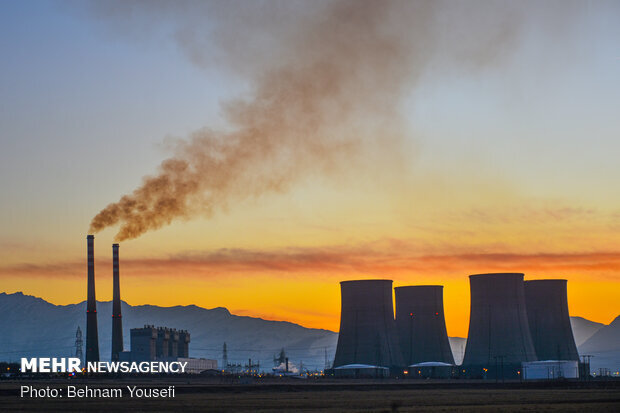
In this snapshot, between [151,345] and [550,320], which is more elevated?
[550,320]

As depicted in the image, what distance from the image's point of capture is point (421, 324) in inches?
4596

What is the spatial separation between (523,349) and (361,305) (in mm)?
20187

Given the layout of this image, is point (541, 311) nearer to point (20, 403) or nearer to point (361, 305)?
point (361, 305)

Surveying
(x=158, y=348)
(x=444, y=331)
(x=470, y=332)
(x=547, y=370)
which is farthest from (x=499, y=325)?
(x=158, y=348)

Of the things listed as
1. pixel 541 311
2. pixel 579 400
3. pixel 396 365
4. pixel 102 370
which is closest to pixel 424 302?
pixel 396 365

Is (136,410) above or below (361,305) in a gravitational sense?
below

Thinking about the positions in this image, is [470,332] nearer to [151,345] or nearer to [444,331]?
[444,331]

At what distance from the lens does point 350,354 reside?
11019 centimetres

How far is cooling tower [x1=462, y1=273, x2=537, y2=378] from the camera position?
105125 mm

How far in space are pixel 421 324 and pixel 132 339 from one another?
58743mm

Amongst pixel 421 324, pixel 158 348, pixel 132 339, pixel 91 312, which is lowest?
pixel 158 348

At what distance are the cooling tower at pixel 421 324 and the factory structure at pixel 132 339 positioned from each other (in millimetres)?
39716

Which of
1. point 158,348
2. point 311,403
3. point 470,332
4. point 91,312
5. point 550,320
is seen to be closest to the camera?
point 311,403

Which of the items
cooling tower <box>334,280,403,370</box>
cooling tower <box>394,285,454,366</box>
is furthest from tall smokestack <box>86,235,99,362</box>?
cooling tower <box>394,285,454,366</box>
